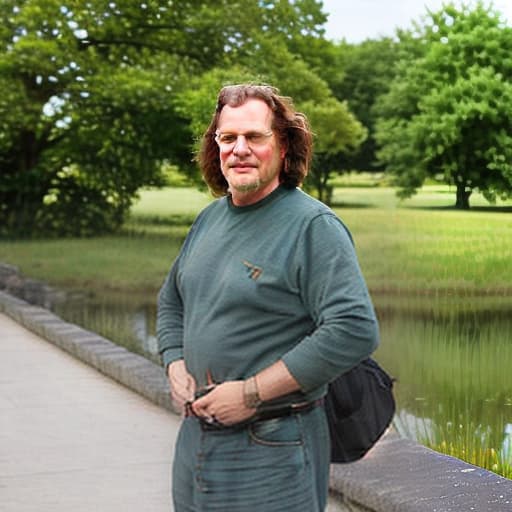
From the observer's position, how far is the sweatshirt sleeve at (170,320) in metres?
3.22

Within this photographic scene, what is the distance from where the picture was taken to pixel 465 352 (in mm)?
8375

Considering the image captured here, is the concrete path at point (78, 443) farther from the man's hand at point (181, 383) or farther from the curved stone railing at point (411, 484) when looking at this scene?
the man's hand at point (181, 383)

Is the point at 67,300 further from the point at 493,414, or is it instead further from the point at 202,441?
the point at 202,441

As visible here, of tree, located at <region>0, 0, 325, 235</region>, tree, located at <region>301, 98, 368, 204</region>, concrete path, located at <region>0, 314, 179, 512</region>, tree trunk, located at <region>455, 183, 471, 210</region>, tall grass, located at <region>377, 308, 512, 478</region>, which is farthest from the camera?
tree, located at <region>0, 0, 325, 235</region>

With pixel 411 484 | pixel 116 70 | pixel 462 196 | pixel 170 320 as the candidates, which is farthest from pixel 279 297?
pixel 116 70

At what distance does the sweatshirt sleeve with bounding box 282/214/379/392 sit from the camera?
9.07ft

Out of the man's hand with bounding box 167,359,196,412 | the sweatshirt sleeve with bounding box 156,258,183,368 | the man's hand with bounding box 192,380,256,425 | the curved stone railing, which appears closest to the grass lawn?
the curved stone railing

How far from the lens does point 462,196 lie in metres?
8.38

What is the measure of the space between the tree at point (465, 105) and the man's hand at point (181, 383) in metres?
5.28

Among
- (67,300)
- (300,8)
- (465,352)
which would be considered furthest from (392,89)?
(300,8)

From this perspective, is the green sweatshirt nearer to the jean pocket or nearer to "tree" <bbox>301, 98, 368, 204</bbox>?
the jean pocket

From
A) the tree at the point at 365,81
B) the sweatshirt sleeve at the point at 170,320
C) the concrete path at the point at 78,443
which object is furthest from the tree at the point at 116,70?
the sweatshirt sleeve at the point at 170,320

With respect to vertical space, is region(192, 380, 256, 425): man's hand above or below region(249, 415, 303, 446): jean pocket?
above

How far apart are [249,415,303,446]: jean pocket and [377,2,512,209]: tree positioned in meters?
5.46
